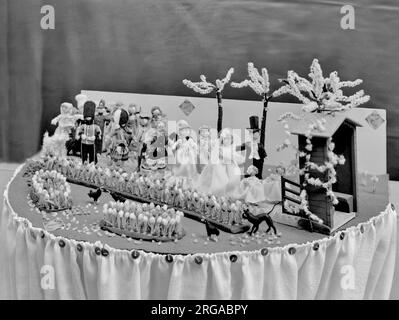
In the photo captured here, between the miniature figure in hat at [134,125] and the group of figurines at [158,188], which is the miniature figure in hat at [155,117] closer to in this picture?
the miniature figure in hat at [134,125]

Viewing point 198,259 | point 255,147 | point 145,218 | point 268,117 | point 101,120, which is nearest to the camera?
point 198,259

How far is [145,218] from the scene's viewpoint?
1.54 metres

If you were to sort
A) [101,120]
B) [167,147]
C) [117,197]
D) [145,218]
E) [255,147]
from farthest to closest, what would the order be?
[101,120]
[167,147]
[255,147]
[117,197]
[145,218]

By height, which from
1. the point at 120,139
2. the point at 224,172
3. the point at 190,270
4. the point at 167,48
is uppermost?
the point at 167,48

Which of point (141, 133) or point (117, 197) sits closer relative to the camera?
point (117, 197)

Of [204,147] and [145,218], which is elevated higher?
[204,147]

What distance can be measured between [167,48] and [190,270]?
50.8 inches

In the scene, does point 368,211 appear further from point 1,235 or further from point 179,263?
point 1,235

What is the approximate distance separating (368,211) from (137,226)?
75 centimetres

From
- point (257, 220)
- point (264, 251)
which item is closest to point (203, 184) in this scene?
point (257, 220)

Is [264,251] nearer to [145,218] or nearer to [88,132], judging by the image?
[145,218]

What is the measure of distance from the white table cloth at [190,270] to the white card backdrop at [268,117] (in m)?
0.62

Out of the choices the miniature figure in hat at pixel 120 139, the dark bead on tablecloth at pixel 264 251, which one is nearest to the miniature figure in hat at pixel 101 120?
the miniature figure in hat at pixel 120 139

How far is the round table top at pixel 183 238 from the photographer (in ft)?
4.89
